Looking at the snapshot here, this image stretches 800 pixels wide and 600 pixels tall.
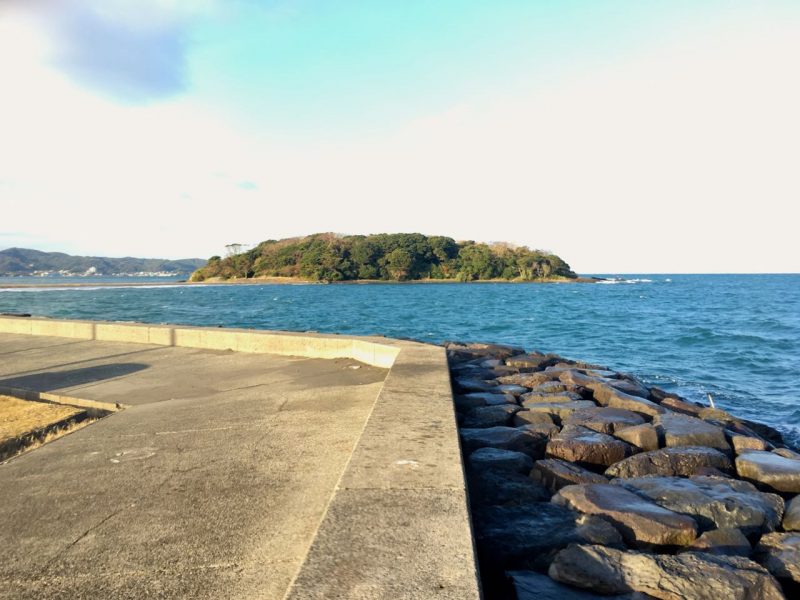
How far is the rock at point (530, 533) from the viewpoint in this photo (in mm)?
2689

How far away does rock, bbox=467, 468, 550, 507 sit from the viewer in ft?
11.0

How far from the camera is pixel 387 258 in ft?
411

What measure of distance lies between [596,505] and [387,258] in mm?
122751

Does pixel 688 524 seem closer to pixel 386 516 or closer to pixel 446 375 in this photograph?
pixel 386 516

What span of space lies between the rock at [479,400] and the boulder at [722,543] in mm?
2623

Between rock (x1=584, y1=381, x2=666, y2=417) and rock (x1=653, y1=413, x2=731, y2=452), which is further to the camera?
rock (x1=584, y1=381, x2=666, y2=417)

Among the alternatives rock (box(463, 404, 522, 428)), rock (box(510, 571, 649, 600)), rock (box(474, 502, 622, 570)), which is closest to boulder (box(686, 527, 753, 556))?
rock (box(474, 502, 622, 570))

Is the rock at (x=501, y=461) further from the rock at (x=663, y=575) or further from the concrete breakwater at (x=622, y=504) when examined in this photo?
the rock at (x=663, y=575)

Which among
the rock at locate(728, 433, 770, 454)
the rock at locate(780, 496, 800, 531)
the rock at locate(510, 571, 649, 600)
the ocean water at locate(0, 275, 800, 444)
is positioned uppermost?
the rock at locate(510, 571, 649, 600)

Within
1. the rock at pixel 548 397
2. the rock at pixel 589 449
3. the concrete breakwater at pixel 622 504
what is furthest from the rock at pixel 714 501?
the rock at pixel 548 397

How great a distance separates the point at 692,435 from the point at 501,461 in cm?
208

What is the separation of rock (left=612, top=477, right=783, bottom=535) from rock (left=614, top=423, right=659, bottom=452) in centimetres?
75

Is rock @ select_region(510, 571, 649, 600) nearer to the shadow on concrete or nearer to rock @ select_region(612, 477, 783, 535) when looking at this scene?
rock @ select_region(612, 477, 783, 535)

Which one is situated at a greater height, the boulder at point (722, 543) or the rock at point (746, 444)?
the boulder at point (722, 543)
